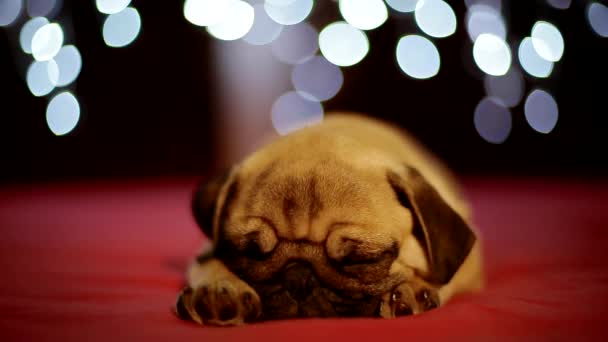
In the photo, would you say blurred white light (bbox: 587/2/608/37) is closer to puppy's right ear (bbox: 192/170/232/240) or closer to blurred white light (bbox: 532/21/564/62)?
blurred white light (bbox: 532/21/564/62)

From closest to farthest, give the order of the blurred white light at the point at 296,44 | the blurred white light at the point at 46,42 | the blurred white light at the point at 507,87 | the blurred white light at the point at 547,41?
the blurred white light at the point at 46,42 → the blurred white light at the point at 547,41 → the blurred white light at the point at 507,87 → the blurred white light at the point at 296,44

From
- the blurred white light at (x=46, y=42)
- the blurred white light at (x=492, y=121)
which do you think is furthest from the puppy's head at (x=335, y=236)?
the blurred white light at (x=492, y=121)

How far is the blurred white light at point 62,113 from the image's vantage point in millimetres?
8078

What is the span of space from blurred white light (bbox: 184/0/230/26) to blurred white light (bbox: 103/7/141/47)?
75 cm

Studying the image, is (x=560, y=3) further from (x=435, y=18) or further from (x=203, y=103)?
(x=203, y=103)

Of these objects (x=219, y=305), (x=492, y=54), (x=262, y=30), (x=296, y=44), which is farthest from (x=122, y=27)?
(x=219, y=305)

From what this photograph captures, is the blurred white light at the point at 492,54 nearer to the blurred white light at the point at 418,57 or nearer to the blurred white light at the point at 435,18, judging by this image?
the blurred white light at the point at 435,18

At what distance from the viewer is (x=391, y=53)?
9.20 metres

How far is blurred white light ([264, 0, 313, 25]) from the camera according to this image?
8.23 meters

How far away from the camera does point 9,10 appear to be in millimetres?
7070

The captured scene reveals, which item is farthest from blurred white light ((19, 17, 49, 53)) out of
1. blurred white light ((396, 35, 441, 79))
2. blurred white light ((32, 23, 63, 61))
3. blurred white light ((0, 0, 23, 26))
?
blurred white light ((396, 35, 441, 79))

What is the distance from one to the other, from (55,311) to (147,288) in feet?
1.67

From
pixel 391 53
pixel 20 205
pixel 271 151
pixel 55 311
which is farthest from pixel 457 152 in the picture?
pixel 55 311

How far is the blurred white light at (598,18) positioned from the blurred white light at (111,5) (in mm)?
6041
